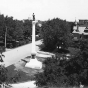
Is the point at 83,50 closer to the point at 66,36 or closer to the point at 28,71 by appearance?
the point at 28,71

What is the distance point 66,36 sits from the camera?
36.7m

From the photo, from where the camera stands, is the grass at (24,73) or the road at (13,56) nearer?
the grass at (24,73)

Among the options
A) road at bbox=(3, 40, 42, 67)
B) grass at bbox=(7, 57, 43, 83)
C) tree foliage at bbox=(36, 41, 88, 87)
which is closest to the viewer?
tree foliage at bbox=(36, 41, 88, 87)

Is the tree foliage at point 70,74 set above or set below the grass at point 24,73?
above

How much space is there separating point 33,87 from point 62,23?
2513 cm

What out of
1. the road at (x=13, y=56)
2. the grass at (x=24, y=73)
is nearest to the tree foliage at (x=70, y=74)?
the grass at (x=24, y=73)

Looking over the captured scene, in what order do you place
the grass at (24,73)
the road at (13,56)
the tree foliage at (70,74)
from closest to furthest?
the tree foliage at (70,74) < the grass at (24,73) < the road at (13,56)

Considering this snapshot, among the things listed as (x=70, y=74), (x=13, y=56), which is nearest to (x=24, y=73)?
(x=70, y=74)

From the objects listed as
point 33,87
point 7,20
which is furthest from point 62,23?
point 33,87

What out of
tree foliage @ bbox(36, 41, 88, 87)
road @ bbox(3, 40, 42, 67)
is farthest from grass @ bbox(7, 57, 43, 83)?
tree foliage @ bbox(36, 41, 88, 87)

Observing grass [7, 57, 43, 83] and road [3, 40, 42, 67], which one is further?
road [3, 40, 42, 67]

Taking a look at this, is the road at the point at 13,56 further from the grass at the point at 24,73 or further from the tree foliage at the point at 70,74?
the tree foliage at the point at 70,74

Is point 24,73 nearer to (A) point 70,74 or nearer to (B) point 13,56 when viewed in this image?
(A) point 70,74

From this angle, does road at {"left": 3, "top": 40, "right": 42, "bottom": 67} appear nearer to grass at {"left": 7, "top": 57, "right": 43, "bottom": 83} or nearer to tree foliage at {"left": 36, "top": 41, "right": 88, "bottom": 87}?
grass at {"left": 7, "top": 57, "right": 43, "bottom": 83}
